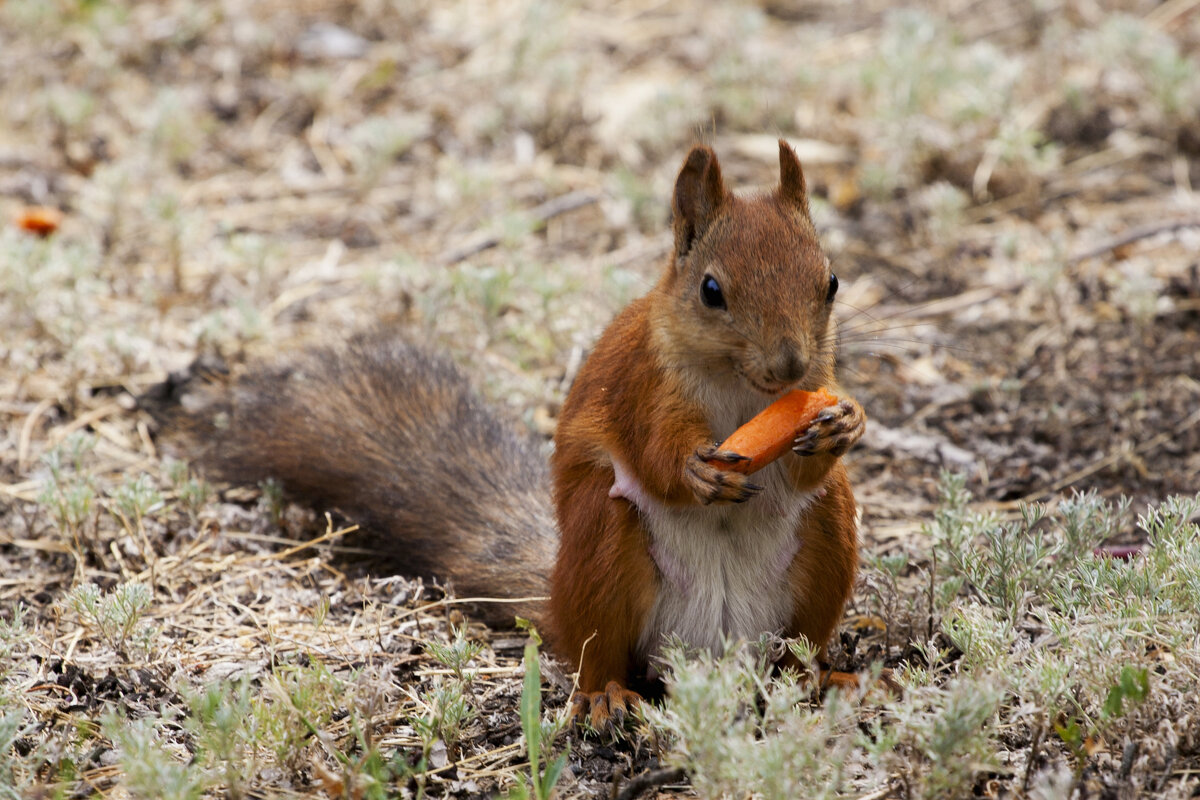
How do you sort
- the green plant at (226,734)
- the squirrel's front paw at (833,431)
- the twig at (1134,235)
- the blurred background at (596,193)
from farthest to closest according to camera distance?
1. the twig at (1134,235)
2. the blurred background at (596,193)
3. the squirrel's front paw at (833,431)
4. the green plant at (226,734)

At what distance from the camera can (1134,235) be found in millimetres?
4027

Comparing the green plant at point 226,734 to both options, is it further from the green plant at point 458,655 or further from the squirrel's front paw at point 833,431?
the squirrel's front paw at point 833,431

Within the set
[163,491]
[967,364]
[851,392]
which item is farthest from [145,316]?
[967,364]

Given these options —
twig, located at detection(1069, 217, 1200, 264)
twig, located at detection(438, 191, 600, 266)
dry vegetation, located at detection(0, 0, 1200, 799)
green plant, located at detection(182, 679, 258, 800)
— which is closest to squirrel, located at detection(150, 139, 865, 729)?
dry vegetation, located at detection(0, 0, 1200, 799)

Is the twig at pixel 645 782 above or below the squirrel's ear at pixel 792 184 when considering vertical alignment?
below

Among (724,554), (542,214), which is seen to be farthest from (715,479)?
(542,214)

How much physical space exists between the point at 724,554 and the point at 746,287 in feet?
1.72

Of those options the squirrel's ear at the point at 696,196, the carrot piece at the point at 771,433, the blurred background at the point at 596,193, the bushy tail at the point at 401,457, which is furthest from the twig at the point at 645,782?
the blurred background at the point at 596,193

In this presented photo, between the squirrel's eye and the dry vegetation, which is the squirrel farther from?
the dry vegetation

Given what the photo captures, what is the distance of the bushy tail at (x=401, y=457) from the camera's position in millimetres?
2748

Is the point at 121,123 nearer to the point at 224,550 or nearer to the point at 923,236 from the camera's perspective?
the point at 224,550

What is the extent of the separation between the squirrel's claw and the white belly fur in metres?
0.12

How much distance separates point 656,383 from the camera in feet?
7.37

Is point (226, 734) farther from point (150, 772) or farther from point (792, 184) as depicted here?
point (792, 184)
